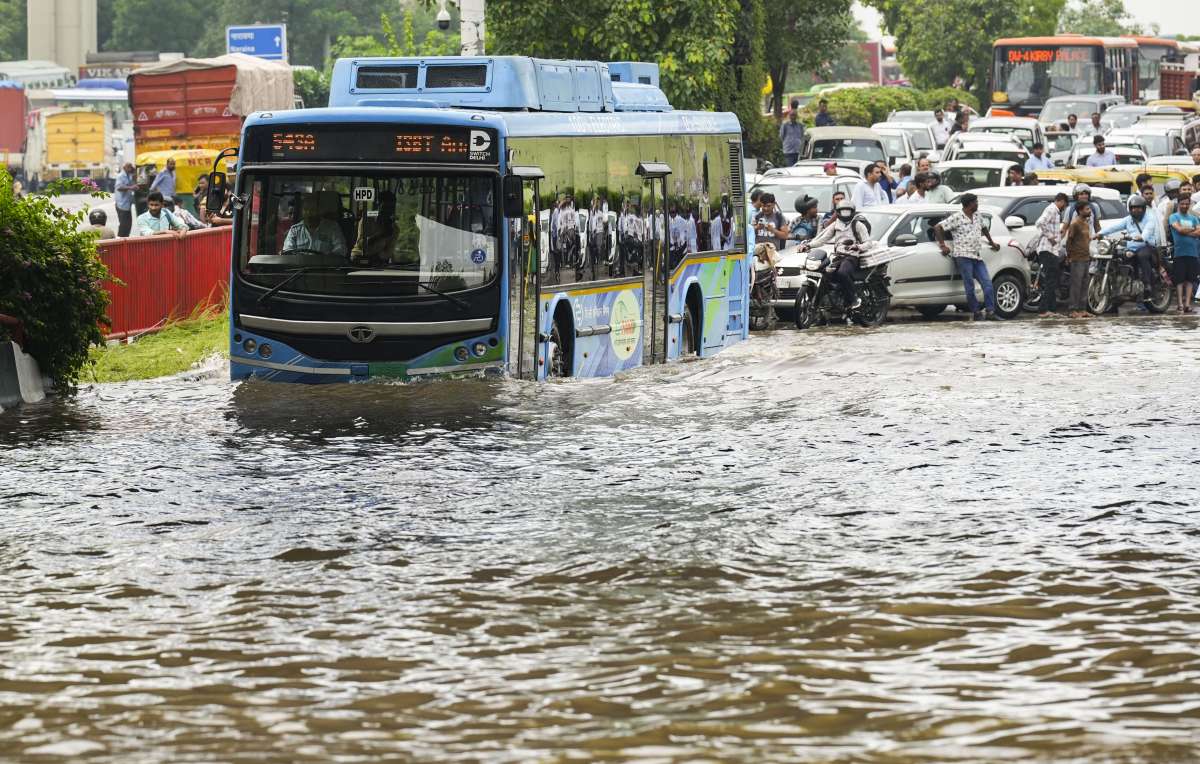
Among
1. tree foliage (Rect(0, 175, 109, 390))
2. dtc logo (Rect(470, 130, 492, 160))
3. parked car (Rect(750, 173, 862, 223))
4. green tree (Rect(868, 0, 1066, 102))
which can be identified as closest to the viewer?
dtc logo (Rect(470, 130, 492, 160))

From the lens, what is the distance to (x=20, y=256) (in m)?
15.3

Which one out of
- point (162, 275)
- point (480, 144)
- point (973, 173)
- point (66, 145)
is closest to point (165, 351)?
point (162, 275)

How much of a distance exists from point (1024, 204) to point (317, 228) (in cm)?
1446

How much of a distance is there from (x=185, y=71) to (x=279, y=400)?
32043mm

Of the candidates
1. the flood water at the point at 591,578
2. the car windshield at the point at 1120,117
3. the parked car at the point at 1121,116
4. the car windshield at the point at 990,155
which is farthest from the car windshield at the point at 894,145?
the flood water at the point at 591,578

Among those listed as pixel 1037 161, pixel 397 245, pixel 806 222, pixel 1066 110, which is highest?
pixel 1066 110

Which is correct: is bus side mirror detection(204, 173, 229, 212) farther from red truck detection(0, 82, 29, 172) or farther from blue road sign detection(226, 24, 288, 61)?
blue road sign detection(226, 24, 288, 61)

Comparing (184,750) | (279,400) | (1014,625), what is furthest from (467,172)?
(184,750)

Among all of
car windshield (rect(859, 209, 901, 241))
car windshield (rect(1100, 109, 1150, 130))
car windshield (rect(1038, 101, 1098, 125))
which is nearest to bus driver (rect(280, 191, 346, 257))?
car windshield (rect(859, 209, 901, 241))

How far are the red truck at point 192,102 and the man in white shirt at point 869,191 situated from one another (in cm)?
2019

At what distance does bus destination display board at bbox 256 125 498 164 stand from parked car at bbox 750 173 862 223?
13732mm

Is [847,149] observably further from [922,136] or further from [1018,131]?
[922,136]

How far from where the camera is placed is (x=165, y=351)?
1947 centimetres

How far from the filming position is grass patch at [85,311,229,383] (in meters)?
17.9
